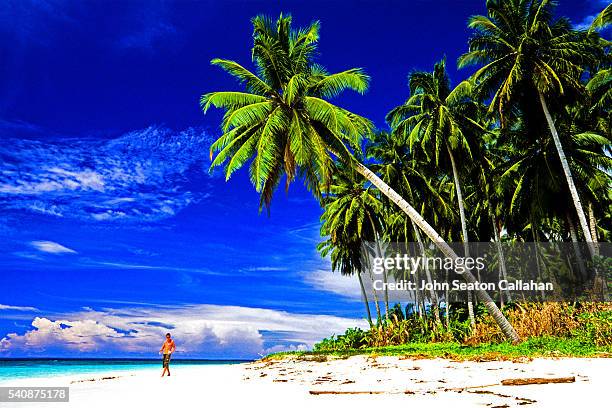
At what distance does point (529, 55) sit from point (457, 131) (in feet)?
15.2

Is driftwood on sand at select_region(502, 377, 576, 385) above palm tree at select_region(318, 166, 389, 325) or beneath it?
beneath

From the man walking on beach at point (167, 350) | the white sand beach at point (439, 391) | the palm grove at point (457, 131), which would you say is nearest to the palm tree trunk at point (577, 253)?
the palm grove at point (457, 131)

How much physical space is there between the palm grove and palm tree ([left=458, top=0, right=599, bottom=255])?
0.06m

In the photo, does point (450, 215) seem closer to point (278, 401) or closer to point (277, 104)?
point (277, 104)

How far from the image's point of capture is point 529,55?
19.6m

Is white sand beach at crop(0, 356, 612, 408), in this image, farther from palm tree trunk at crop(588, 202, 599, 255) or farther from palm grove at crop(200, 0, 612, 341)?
palm tree trunk at crop(588, 202, 599, 255)

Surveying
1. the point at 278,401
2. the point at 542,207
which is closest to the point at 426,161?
the point at 542,207

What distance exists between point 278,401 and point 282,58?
13.7 meters

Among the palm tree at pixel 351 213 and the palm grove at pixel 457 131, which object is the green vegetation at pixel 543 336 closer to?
the palm grove at pixel 457 131

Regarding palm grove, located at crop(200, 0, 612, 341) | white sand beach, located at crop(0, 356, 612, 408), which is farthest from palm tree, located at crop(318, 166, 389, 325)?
white sand beach, located at crop(0, 356, 612, 408)

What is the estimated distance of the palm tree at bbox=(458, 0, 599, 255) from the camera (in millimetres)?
18938

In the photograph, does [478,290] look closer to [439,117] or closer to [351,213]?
[439,117]

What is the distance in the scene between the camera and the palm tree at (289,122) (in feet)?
50.7

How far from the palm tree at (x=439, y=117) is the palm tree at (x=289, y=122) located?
6.79 metres
